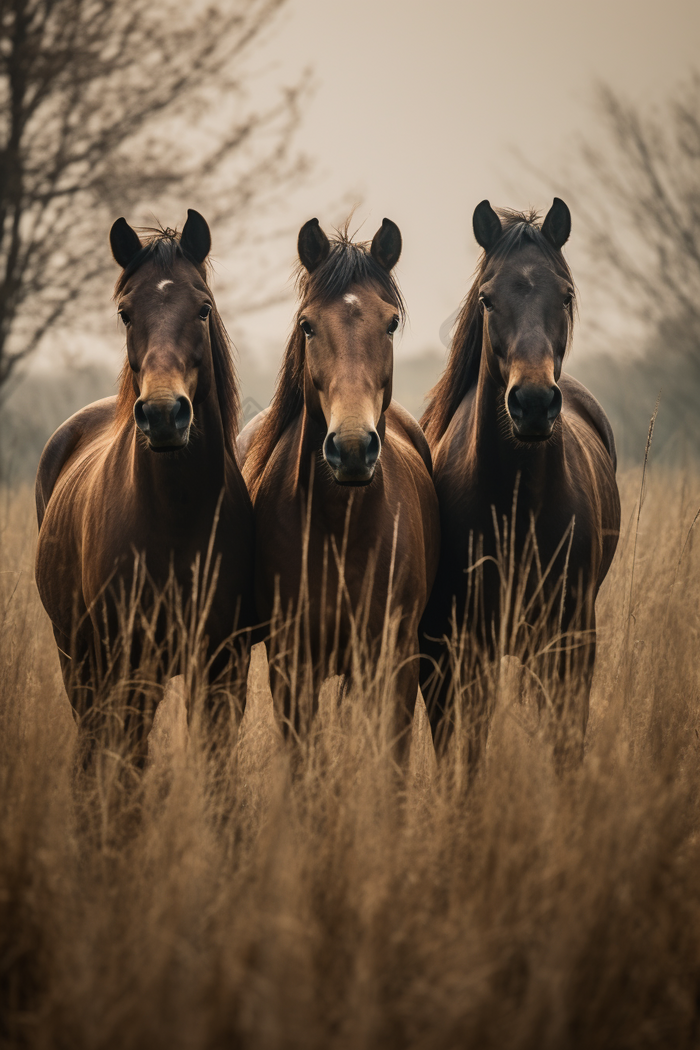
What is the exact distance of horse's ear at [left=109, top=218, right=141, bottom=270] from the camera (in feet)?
10.1

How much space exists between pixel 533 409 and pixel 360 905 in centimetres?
177

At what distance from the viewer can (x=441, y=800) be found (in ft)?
7.91

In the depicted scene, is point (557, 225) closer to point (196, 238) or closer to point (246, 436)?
point (196, 238)

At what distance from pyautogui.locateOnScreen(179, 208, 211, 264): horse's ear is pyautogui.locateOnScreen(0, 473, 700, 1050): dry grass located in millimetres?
1766

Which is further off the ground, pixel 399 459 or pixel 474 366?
pixel 474 366

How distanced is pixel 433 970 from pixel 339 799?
2.42 feet

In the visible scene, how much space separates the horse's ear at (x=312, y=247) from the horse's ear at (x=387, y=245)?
188 millimetres

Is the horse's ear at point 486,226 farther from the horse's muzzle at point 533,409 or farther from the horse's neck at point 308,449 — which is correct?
the horse's neck at point 308,449

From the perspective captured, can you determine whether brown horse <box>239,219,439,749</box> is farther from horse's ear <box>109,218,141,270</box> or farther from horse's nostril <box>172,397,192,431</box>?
horse's ear <box>109,218,141,270</box>

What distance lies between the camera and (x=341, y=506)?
115 inches

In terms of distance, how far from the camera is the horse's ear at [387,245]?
123 inches

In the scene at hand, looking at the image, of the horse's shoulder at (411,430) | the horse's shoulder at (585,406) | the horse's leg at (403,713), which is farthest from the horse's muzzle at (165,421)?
the horse's shoulder at (585,406)

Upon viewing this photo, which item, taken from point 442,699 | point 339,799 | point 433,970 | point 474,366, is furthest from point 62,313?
point 433,970

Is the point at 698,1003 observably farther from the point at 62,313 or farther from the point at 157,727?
the point at 62,313
